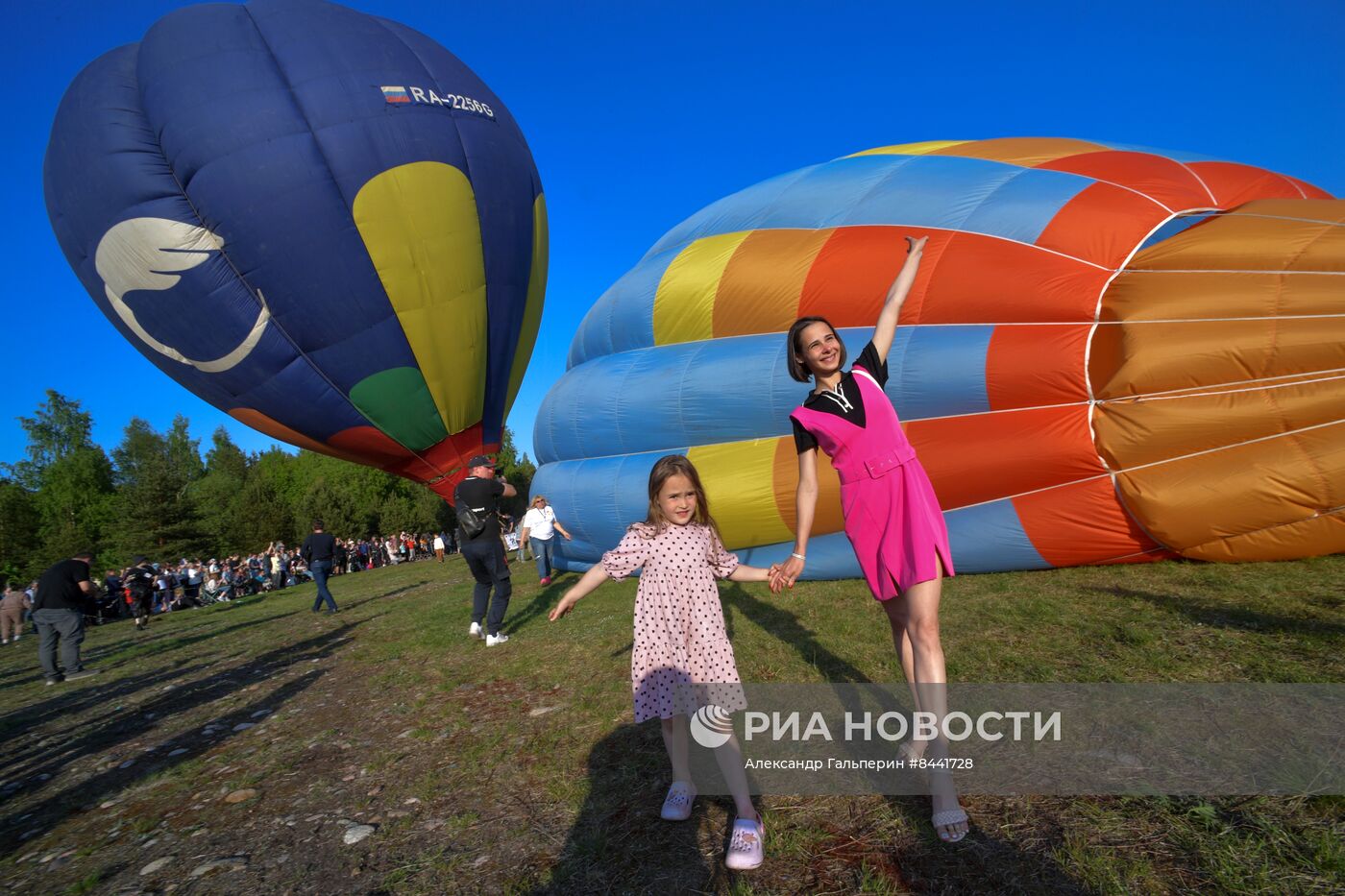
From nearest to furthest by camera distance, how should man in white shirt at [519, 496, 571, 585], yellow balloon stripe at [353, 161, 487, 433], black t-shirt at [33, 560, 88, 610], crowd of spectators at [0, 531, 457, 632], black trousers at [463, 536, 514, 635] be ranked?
black trousers at [463, 536, 514, 635], black t-shirt at [33, 560, 88, 610], yellow balloon stripe at [353, 161, 487, 433], man in white shirt at [519, 496, 571, 585], crowd of spectators at [0, 531, 457, 632]

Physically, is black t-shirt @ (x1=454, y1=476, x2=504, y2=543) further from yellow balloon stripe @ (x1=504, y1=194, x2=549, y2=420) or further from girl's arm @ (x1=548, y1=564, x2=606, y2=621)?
yellow balloon stripe @ (x1=504, y1=194, x2=549, y2=420)

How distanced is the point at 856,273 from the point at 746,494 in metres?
2.72

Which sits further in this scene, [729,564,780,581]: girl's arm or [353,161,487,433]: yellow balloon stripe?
[353,161,487,433]: yellow balloon stripe

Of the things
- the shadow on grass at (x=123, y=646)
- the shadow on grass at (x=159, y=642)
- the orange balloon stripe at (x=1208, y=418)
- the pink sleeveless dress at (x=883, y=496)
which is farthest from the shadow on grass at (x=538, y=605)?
the shadow on grass at (x=123, y=646)

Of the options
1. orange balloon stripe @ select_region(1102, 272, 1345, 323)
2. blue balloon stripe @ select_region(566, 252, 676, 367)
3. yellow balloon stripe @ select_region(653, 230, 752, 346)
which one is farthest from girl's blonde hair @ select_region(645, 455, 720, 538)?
blue balloon stripe @ select_region(566, 252, 676, 367)

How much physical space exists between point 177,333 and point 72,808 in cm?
729

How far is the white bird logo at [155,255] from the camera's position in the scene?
8633 mm

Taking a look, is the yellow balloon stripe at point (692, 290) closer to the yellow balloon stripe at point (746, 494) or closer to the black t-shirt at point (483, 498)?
the yellow balloon stripe at point (746, 494)

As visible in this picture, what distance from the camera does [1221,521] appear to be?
528 centimetres

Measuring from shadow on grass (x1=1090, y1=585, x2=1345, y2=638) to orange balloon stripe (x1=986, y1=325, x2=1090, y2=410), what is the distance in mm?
1873

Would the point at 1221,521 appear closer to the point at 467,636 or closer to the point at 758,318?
the point at 758,318

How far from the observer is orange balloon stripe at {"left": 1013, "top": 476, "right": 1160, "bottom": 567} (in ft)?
18.8

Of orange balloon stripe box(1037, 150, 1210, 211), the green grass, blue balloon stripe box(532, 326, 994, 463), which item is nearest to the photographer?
the green grass

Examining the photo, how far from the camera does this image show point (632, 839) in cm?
272
